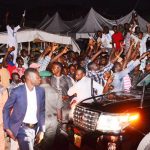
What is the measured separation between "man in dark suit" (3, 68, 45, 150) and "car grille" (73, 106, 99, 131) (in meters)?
0.64

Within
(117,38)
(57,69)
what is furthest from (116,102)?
(117,38)

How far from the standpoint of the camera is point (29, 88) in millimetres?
6145

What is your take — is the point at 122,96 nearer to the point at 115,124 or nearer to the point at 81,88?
the point at 115,124

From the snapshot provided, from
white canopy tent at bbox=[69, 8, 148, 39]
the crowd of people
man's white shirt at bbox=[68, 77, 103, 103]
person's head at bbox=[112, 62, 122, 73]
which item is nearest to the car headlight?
the crowd of people

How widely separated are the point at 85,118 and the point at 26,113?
0.92 meters

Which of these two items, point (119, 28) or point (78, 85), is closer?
point (78, 85)

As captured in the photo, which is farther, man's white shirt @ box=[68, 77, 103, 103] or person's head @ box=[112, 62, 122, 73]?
person's head @ box=[112, 62, 122, 73]

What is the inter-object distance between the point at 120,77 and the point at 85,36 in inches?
480

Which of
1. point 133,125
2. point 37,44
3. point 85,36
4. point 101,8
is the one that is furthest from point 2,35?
point 101,8

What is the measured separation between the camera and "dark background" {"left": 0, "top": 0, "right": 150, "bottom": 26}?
3948 cm

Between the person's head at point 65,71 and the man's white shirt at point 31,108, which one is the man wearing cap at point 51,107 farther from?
the person's head at point 65,71

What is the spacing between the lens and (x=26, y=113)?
19.9ft

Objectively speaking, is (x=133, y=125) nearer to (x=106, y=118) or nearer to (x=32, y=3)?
(x=106, y=118)

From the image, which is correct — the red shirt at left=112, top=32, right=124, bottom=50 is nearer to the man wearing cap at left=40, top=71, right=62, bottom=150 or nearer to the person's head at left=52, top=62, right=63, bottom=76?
the person's head at left=52, top=62, right=63, bottom=76
